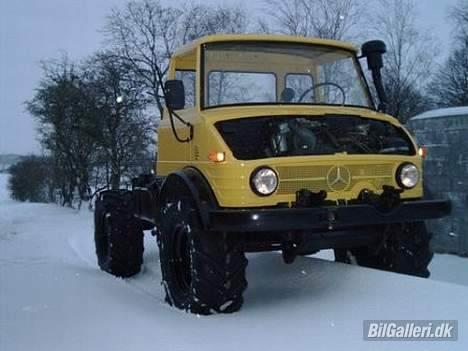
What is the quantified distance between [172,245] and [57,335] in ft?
5.63

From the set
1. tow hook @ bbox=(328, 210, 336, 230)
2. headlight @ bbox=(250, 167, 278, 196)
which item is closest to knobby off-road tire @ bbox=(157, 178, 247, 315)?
headlight @ bbox=(250, 167, 278, 196)

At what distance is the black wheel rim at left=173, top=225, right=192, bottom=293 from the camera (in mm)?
5582

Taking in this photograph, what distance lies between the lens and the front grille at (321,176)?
4871 mm

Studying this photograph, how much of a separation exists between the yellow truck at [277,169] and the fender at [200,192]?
0.04ft

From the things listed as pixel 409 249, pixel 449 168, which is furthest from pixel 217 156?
pixel 449 168

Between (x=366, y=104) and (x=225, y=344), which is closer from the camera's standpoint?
(x=225, y=344)

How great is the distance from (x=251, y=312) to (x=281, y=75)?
8.69 ft

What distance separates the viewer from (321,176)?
4.98m

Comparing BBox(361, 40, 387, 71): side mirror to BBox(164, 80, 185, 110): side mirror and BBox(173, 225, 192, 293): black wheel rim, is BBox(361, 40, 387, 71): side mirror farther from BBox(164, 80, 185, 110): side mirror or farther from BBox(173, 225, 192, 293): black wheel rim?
BBox(173, 225, 192, 293): black wheel rim

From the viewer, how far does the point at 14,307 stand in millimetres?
5039

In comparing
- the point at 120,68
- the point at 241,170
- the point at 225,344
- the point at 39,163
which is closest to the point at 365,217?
the point at 241,170

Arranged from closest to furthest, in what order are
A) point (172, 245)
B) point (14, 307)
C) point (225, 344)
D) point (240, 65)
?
point (225, 344), point (14, 307), point (172, 245), point (240, 65)

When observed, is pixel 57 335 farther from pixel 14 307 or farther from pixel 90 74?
pixel 90 74

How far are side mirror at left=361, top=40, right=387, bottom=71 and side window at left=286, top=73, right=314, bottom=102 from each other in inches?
24.7
